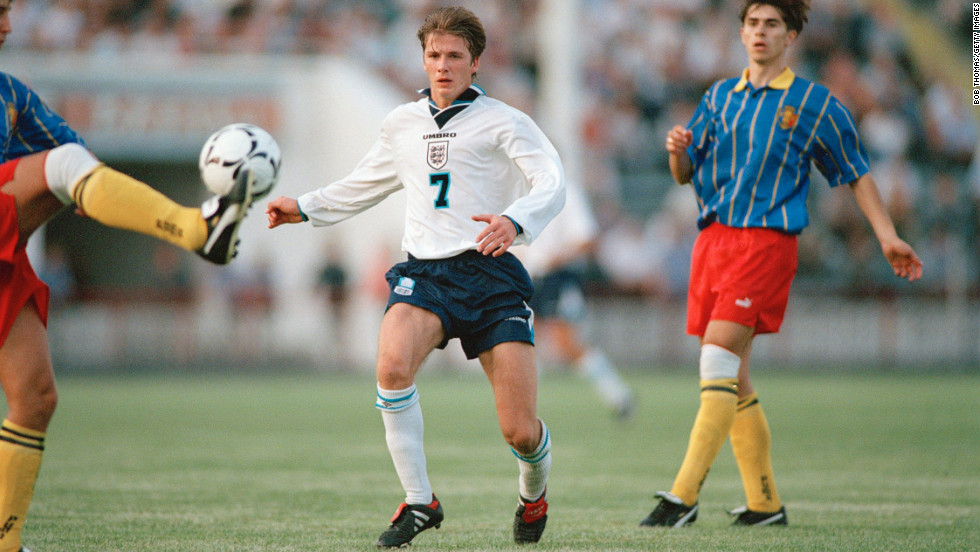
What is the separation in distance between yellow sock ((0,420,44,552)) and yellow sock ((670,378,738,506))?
2782 mm

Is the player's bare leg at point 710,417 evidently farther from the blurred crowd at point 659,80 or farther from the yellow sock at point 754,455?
the blurred crowd at point 659,80

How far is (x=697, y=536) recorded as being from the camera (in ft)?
17.1

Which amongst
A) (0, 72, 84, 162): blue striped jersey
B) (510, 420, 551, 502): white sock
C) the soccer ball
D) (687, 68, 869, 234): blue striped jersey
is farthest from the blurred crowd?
the soccer ball

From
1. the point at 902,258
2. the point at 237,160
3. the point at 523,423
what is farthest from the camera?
the point at 902,258

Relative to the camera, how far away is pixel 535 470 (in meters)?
5.11

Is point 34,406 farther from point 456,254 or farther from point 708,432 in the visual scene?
point 708,432

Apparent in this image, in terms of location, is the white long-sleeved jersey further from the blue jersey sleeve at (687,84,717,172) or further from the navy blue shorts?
the blue jersey sleeve at (687,84,717,172)

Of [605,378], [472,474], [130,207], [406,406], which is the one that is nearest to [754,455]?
[406,406]

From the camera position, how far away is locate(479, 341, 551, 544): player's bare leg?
4.92 metres

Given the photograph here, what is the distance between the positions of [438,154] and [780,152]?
1619 mm

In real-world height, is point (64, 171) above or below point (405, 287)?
above

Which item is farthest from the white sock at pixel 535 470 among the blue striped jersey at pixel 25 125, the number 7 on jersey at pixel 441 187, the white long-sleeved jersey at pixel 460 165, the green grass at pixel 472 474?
the blue striped jersey at pixel 25 125

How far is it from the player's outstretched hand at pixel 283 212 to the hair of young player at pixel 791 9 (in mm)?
2282

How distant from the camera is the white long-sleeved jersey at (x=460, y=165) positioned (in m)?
5.02
